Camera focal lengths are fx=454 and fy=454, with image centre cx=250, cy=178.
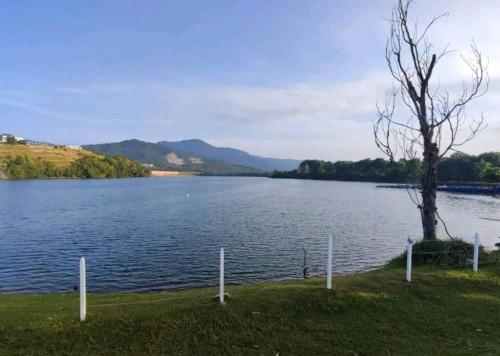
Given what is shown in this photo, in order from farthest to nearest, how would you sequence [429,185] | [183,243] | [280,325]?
[183,243], [429,185], [280,325]

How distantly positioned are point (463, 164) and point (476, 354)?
617 ft

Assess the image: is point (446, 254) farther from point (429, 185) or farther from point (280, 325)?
point (280, 325)

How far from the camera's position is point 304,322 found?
11.4 m

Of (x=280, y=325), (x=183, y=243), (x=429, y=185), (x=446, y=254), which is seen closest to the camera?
(x=280, y=325)

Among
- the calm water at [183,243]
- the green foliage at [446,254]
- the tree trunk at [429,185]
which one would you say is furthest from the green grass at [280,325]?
the calm water at [183,243]

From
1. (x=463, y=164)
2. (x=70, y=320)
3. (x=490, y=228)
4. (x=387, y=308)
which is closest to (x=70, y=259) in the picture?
(x=70, y=320)

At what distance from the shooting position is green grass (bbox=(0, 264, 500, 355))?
9.89m

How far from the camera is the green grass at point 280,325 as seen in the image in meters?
9.89

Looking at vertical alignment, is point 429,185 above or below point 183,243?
above

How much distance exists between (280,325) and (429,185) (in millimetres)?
12690

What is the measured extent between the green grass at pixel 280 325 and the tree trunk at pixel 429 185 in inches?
277

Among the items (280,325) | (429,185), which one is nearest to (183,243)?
(429,185)

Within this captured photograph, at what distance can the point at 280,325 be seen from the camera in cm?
1113

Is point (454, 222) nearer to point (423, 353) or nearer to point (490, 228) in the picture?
point (490, 228)
